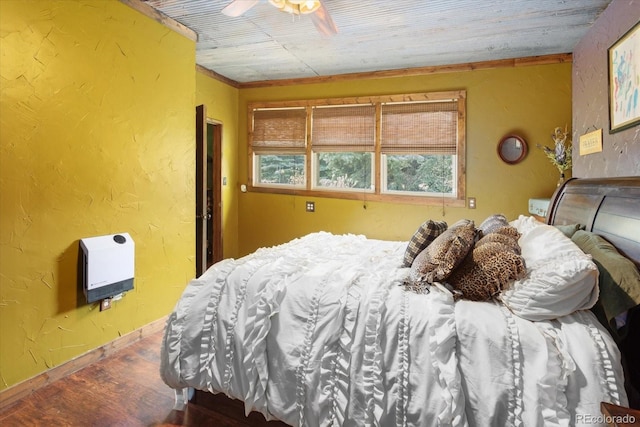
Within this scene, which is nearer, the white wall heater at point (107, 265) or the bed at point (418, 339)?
the bed at point (418, 339)

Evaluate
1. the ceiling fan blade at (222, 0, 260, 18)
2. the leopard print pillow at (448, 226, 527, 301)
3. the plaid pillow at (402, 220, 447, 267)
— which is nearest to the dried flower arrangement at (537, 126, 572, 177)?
the plaid pillow at (402, 220, 447, 267)

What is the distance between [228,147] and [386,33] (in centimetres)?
254

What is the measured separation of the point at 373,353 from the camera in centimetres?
148

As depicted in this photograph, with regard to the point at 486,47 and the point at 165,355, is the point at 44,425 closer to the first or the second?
the point at 165,355

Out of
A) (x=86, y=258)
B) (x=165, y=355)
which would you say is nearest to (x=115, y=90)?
(x=86, y=258)

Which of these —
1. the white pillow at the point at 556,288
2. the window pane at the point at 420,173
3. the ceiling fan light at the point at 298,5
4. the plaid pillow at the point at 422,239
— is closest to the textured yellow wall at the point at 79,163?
the ceiling fan light at the point at 298,5

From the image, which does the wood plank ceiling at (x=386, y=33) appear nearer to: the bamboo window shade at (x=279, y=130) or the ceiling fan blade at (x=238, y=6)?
the ceiling fan blade at (x=238, y=6)

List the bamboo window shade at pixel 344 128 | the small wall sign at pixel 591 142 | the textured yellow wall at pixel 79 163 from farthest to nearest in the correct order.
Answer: the bamboo window shade at pixel 344 128
the small wall sign at pixel 591 142
the textured yellow wall at pixel 79 163

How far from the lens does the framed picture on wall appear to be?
2.05 m

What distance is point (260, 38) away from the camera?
3314 mm

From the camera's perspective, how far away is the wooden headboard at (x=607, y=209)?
4.97 ft

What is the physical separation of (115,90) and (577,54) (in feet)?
12.7

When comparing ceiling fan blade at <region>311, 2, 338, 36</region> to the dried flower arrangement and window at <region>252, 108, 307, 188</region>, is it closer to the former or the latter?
window at <region>252, 108, 307, 188</region>

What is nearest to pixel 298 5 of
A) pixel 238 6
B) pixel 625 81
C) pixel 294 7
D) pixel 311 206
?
pixel 294 7
